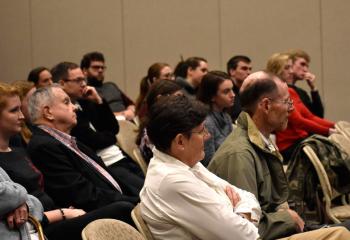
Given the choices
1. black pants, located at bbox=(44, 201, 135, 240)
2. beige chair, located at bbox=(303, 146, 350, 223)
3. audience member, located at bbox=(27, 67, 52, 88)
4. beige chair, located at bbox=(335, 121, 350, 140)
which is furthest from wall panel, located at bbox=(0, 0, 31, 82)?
black pants, located at bbox=(44, 201, 135, 240)

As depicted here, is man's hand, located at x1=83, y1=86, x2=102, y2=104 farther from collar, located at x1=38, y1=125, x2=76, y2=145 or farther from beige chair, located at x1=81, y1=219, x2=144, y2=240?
beige chair, located at x1=81, y1=219, x2=144, y2=240

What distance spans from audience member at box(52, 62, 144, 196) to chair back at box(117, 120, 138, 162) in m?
0.12

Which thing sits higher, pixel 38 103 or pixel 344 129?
pixel 38 103

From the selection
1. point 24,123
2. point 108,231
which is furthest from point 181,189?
point 24,123

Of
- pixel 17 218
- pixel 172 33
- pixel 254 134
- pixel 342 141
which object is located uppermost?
pixel 172 33

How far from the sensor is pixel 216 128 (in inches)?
201

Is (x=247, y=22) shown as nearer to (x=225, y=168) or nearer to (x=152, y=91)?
(x=152, y=91)

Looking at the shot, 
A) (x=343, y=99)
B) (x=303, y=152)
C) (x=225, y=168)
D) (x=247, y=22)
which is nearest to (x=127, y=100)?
(x=247, y=22)

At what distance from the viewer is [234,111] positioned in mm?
6621

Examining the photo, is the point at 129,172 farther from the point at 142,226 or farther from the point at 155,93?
the point at 142,226

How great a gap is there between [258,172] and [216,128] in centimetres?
168

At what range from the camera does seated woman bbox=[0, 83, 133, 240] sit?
351cm

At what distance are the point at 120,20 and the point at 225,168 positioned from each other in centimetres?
554

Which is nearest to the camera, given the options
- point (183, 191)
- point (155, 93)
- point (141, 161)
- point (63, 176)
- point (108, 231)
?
point (108, 231)
